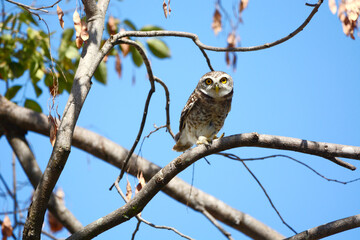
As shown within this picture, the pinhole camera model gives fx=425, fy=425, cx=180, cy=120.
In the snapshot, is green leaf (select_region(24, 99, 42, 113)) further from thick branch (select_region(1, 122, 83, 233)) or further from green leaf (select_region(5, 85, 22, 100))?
thick branch (select_region(1, 122, 83, 233))

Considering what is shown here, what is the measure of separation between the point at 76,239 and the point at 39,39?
266 centimetres

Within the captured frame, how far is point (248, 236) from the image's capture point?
4.87 meters

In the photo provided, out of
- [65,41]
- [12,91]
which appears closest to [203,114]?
[65,41]

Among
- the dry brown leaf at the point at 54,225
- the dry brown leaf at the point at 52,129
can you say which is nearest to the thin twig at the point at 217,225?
the dry brown leaf at the point at 54,225

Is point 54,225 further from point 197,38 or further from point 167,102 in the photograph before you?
point 197,38

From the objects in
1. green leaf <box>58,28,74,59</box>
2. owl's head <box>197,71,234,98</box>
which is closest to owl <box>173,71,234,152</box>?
owl's head <box>197,71,234,98</box>

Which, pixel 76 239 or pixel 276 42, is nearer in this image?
pixel 76 239

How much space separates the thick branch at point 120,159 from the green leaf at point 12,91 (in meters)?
0.07

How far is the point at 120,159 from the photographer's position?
4.67m

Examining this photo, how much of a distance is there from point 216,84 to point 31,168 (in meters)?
2.09

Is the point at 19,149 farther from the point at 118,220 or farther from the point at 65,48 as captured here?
the point at 118,220

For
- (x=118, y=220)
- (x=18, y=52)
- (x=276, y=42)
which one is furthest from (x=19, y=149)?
(x=276, y=42)

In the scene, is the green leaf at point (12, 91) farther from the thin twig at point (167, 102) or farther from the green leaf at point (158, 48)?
the thin twig at point (167, 102)

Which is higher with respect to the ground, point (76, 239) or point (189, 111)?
point (189, 111)
